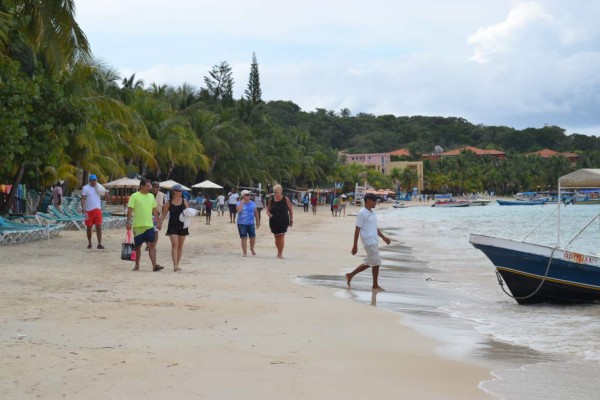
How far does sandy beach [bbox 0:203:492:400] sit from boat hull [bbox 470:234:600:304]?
8.24 ft

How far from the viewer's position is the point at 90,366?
541 cm

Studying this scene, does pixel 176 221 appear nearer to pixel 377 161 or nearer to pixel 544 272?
pixel 544 272

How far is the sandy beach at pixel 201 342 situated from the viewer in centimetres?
511

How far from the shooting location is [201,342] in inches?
255

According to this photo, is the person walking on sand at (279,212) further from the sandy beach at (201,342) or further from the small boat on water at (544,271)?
the small boat on water at (544,271)

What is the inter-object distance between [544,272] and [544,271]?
0.07 ft

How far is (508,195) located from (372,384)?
158314mm

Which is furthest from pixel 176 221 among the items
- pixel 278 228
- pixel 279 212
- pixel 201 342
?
pixel 201 342

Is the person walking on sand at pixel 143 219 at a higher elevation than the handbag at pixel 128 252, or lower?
higher

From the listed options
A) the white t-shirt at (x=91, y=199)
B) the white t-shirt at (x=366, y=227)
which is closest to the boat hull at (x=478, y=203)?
the white t-shirt at (x=91, y=199)

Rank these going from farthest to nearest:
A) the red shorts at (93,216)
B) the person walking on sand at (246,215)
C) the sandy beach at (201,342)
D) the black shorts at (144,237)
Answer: the person walking on sand at (246,215)
the red shorts at (93,216)
the black shorts at (144,237)
the sandy beach at (201,342)

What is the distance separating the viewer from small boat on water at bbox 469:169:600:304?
10.6m

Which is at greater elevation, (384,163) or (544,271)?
(384,163)

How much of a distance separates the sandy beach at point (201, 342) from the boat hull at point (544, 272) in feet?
8.24
